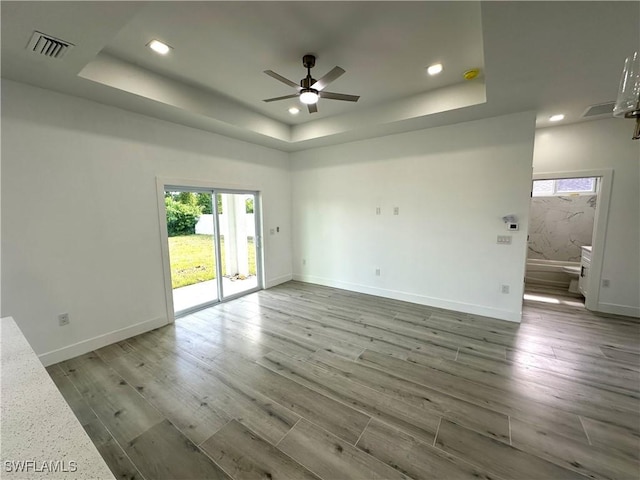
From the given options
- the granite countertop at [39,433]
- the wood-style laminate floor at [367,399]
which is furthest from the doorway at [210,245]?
the granite countertop at [39,433]

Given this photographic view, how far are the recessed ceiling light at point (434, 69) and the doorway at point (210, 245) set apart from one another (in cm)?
340

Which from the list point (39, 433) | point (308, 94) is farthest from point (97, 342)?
point (308, 94)

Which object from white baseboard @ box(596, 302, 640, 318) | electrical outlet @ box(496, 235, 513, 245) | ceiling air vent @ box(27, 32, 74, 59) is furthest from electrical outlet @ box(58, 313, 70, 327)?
white baseboard @ box(596, 302, 640, 318)

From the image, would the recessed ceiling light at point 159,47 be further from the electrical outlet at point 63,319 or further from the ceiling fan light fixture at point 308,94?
the electrical outlet at point 63,319

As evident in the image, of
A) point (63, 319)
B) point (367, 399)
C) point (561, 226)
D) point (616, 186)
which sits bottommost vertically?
point (367, 399)

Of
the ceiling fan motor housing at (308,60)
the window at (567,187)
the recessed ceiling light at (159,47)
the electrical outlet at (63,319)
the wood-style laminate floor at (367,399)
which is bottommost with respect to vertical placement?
the wood-style laminate floor at (367,399)

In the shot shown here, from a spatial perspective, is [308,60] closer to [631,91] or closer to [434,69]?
[434,69]

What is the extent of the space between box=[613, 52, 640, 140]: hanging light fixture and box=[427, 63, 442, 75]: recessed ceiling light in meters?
1.84

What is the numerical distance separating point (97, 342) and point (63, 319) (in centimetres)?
45

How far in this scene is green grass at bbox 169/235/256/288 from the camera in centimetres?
394

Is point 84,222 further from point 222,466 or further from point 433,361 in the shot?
point 433,361

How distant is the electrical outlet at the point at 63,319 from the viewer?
2.84m

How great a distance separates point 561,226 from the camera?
255 inches

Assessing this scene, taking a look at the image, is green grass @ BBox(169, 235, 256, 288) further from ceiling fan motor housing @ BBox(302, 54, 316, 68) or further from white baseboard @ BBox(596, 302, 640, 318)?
white baseboard @ BBox(596, 302, 640, 318)
